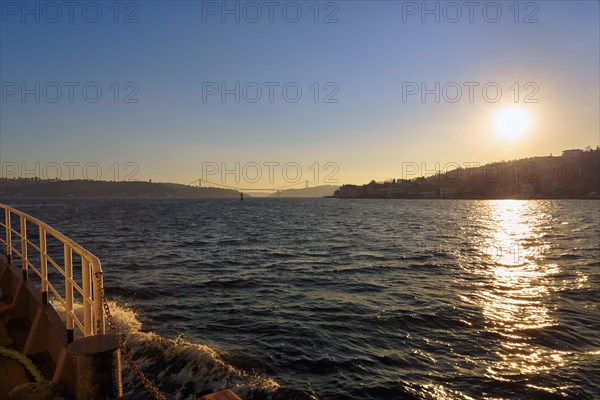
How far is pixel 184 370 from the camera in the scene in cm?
823

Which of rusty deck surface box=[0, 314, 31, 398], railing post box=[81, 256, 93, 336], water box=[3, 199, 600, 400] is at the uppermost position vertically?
railing post box=[81, 256, 93, 336]

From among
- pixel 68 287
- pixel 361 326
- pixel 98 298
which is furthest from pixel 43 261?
pixel 361 326

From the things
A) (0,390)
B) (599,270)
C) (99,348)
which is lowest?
(599,270)

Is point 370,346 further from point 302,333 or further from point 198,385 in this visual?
point 198,385

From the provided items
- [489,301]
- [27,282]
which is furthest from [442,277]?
[27,282]

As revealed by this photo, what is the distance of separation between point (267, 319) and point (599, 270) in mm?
19872

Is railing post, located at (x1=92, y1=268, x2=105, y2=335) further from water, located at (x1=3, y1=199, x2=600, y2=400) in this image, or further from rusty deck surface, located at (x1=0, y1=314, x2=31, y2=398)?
water, located at (x1=3, y1=199, x2=600, y2=400)

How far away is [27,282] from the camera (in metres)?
7.19

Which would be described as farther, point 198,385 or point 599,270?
point 599,270

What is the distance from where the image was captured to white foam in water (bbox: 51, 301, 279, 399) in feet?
24.7

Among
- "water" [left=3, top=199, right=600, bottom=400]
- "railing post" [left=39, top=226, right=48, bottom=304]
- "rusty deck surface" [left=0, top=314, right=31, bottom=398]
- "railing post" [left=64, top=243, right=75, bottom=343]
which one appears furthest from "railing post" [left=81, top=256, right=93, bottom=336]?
"water" [left=3, top=199, right=600, bottom=400]

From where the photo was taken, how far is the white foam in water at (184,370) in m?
7.53

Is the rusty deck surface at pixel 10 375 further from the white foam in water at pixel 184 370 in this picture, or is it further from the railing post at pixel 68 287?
the white foam in water at pixel 184 370

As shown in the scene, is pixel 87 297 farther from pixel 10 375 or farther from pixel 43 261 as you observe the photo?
pixel 10 375
